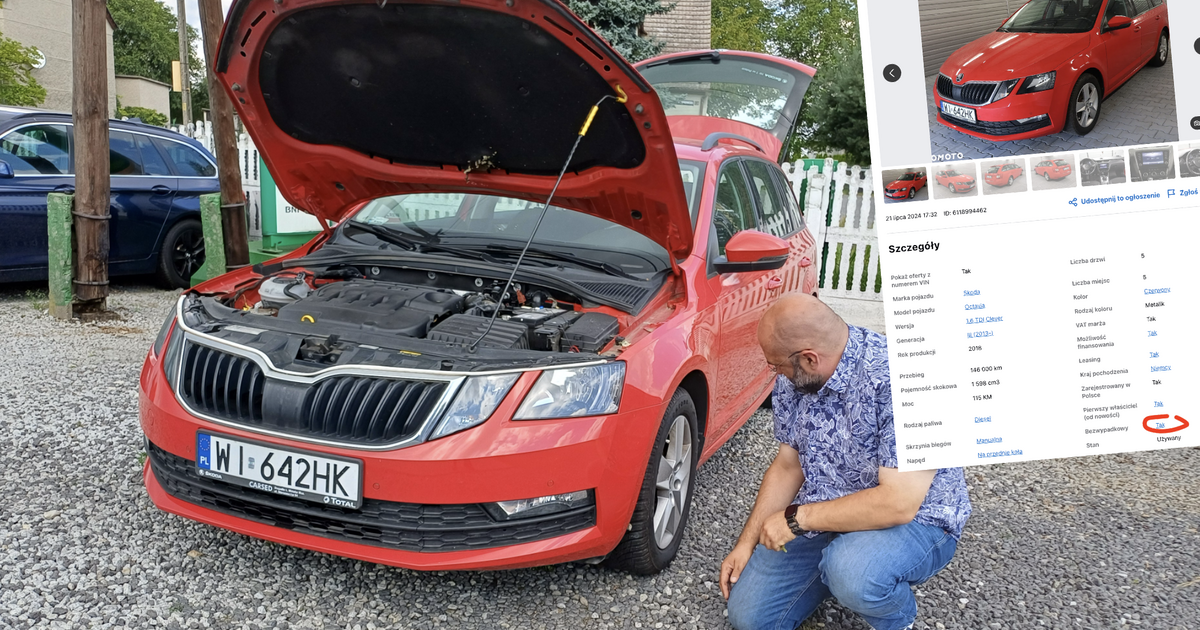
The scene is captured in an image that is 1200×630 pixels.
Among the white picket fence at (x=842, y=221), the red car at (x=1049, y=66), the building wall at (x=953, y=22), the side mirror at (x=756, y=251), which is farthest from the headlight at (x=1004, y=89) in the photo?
the white picket fence at (x=842, y=221)

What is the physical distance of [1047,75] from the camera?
171 cm

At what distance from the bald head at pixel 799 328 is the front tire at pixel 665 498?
1.94ft

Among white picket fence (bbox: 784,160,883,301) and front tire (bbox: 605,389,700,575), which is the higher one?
white picket fence (bbox: 784,160,883,301)

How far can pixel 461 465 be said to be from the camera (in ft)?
8.45

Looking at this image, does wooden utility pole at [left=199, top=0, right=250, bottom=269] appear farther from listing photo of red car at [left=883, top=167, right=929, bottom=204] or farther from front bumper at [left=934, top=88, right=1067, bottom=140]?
front bumper at [left=934, top=88, right=1067, bottom=140]

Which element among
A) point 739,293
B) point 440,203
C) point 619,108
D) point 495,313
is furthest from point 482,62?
point 739,293

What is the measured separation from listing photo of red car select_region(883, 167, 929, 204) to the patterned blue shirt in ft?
2.98

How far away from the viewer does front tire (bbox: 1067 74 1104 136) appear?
5.53 feet

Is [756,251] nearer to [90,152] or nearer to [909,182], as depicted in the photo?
[909,182]

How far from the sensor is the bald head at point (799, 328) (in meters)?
2.52

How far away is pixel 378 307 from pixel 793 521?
5.41 ft

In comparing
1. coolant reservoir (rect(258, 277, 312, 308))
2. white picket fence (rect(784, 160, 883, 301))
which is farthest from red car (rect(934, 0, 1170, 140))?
white picket fence (rect(784, 160, 883, 301))

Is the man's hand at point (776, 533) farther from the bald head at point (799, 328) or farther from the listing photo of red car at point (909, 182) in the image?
the listing photo of red car at point (909, 182)

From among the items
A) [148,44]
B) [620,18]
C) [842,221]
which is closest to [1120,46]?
[842,221]
